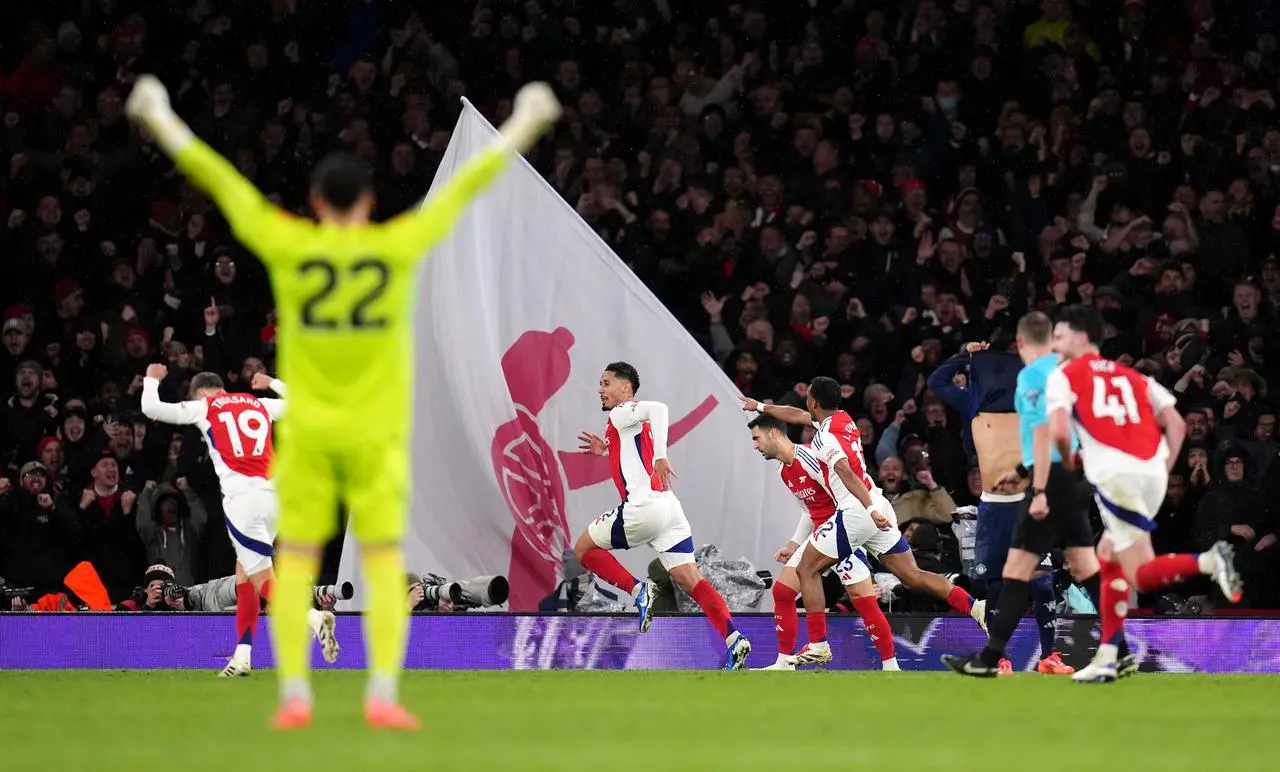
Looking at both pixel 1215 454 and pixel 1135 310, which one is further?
pixel 1135 310

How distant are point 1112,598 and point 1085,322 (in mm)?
1401

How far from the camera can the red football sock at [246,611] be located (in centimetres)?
1193

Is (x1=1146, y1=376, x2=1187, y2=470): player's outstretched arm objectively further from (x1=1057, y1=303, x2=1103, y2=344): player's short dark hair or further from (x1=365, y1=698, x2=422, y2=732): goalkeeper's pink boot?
(x1=365, y1=698, x2=422, y2=732): goalkeeper's pink boot

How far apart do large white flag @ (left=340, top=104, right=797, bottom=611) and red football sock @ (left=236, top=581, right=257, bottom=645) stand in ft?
10.3

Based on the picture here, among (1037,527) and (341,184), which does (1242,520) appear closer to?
(1037,527)

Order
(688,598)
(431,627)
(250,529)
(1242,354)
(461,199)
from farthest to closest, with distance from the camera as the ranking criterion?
1. (1242,354)
2. (688,598)
3. (431,627)
4. (250,529)
5. (461,199)

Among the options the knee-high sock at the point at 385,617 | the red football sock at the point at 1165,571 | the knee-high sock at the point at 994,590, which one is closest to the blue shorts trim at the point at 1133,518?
the red football sock at the point at 1165,571

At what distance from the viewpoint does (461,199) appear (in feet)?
23.4

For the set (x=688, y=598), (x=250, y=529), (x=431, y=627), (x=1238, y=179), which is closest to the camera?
(x=250, y=529)

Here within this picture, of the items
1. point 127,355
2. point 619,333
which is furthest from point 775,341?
point 127,355

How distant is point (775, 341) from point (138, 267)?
5.96 meters

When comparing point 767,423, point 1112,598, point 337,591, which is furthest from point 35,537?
point 1112,598

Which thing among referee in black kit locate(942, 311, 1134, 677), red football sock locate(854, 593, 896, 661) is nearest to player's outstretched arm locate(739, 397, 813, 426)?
red football sock locate(854, 593, 896, 661)

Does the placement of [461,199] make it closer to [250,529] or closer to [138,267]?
[250,529]
